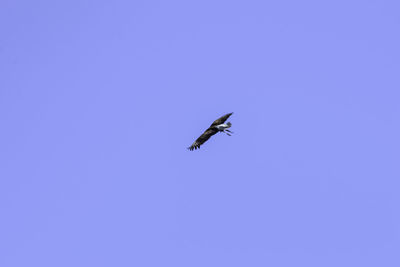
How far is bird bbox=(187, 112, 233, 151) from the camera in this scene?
219 feet

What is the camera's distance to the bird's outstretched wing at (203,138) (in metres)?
68.0

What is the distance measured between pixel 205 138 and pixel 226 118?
10.5ft

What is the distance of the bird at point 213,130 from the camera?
66750 mm

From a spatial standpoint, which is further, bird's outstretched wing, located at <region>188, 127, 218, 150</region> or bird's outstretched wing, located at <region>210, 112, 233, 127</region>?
bird's outstretched wing, located at <region>188, 127, 218, 150</region>

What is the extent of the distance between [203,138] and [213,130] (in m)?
1.38

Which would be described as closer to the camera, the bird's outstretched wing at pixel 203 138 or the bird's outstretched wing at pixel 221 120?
the bird's outstretched wing at pixel 221 120

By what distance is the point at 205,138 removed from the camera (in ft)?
226

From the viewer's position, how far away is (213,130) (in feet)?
223

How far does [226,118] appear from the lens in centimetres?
6681

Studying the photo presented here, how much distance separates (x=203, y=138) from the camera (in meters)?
68.8

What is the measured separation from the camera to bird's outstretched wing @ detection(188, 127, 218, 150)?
68.0 meters

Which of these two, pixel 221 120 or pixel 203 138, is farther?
pixel 203 138
